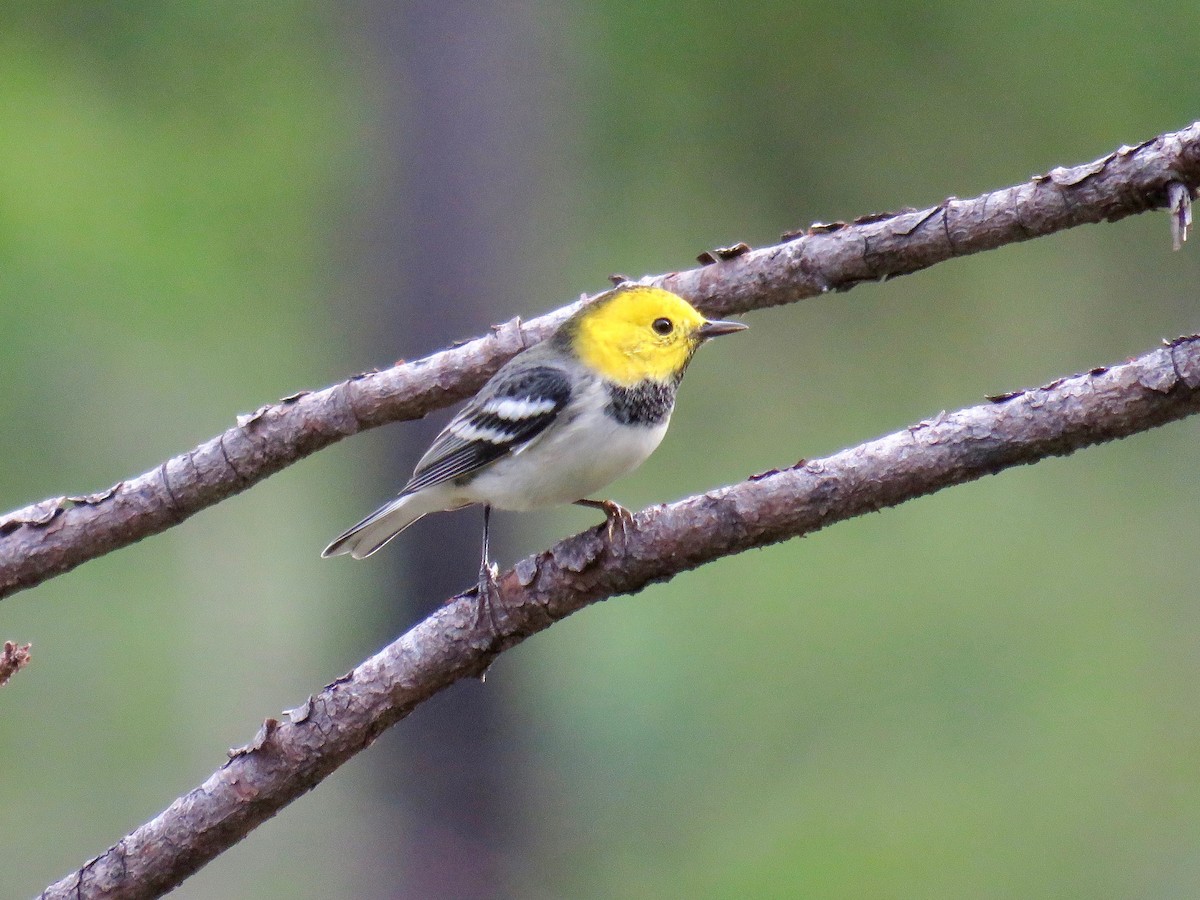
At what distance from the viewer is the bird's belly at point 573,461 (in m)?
2.87

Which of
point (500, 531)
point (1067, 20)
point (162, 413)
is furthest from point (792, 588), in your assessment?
point (162, 413)

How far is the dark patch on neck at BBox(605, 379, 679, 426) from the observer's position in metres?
2.95

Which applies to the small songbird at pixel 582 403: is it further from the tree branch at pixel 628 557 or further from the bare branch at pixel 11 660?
the bare branch at pixel 11 660

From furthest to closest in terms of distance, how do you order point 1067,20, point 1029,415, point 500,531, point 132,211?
point 500,531, point 132,211, point 1067,20, point 1029,415

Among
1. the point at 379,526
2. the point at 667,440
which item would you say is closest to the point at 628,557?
the point at 379,526

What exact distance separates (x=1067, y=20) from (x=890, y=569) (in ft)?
9.48

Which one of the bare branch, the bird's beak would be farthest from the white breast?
the bare branch

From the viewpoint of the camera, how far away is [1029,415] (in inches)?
83.5

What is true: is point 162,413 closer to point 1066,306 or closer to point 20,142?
point 20,142

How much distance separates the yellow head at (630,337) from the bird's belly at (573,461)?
15 centimetres

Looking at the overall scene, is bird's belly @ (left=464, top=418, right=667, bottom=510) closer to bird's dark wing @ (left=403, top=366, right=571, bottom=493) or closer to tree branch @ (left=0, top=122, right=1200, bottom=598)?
bird's dark wing @ (left=403, top=366, right=571, bottom=493)

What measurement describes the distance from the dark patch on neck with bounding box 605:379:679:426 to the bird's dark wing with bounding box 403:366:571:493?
13 centimetres

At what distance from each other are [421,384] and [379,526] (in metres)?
0.73

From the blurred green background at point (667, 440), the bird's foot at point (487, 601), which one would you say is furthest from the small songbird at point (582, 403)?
the blurred green background at point (667, 440)
